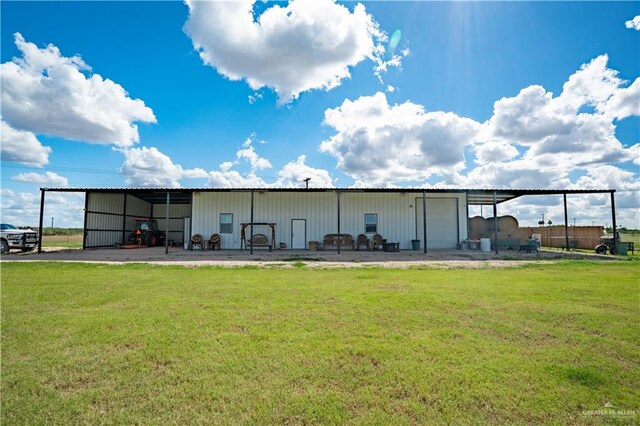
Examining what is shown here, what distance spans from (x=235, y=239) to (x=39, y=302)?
16.5 meters

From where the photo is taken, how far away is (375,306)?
657 cm

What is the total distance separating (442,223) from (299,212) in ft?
32.7

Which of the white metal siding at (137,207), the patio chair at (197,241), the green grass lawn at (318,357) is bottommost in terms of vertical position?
the green grass lawn at (318,357)

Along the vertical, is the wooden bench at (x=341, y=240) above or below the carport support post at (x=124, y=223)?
below

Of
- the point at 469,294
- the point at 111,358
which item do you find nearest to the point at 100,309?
the point at 111,358

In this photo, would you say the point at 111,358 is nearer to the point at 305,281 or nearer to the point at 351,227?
the point at 305,281

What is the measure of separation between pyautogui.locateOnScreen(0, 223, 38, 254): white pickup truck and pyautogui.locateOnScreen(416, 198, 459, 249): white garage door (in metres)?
24.8

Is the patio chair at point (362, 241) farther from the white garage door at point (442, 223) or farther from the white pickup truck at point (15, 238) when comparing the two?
the white pickup truck at point (15, 238)

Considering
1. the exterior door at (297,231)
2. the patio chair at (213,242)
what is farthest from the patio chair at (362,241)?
the patio chair at (213,242)

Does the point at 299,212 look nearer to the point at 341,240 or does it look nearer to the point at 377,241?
the point at 341,240

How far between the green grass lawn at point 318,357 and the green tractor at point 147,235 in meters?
21.8

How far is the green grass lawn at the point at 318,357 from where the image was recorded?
3.00m

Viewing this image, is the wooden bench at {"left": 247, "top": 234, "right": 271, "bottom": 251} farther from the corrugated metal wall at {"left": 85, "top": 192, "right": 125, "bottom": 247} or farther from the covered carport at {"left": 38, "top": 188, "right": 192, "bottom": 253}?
the corrugated metal wall at {"left": 85, "top": 192, "right": 125, "bottom": 247}

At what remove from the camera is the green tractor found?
92.8 feet
